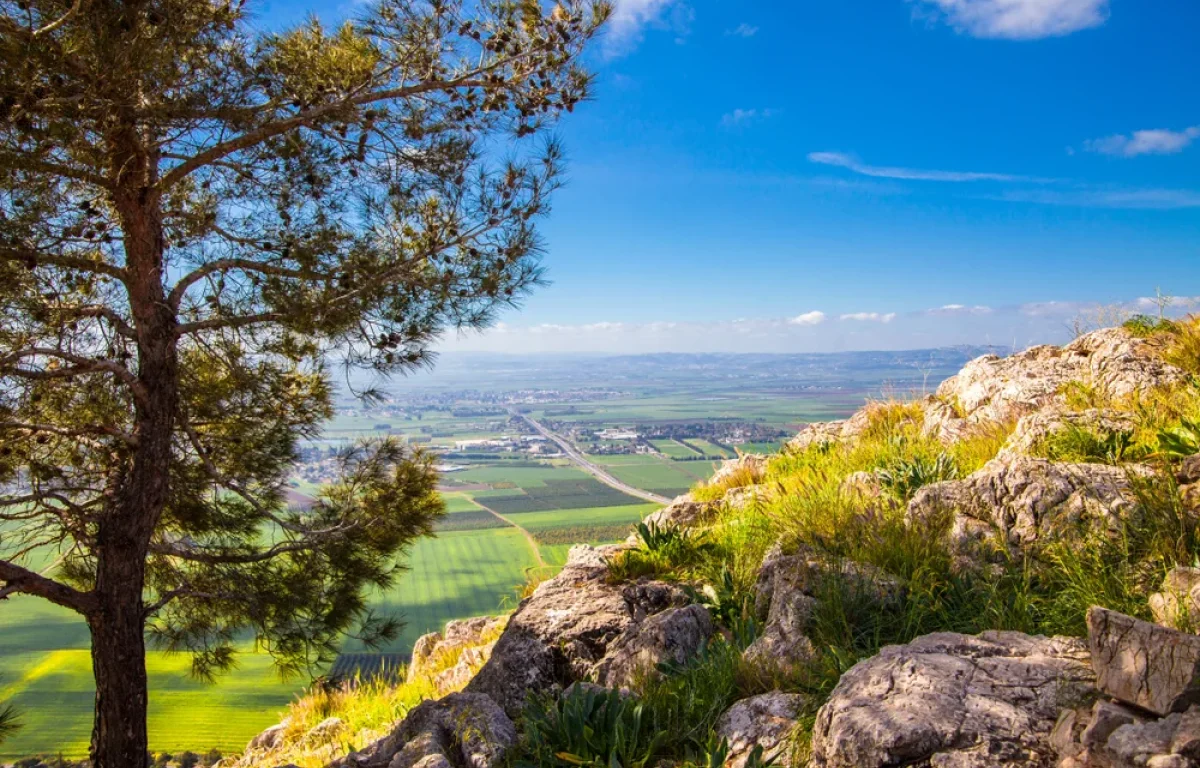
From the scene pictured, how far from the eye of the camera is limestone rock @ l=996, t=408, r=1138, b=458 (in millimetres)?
4848

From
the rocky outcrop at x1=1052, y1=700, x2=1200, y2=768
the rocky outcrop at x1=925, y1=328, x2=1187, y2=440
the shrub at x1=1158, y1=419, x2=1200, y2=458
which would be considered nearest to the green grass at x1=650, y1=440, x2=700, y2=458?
the rocky outcrop at x1=925, y1=328, x2=1187, y2=440

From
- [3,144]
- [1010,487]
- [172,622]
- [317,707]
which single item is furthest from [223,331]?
[1010,487]

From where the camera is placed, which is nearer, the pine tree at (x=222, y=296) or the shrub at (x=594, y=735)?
the shrub at (x=594, y=735)

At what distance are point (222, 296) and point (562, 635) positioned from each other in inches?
154

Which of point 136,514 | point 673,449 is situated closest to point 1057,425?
point 136,514

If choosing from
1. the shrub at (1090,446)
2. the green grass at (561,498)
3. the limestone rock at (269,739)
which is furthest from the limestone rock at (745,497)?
the green grass at (561,498)

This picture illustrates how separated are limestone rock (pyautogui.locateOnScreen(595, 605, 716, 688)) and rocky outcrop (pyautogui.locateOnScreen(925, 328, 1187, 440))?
3.57 m

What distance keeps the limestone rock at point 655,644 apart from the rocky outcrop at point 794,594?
399 mm

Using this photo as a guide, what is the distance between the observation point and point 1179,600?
2887 mm

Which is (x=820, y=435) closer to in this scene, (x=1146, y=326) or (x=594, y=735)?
(x=1146, y=326)

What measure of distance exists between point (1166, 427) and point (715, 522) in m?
3.48

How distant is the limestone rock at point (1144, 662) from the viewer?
2.15 metres

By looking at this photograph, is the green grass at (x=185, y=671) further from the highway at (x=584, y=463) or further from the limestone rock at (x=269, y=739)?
the highway at (x=584, y=463)

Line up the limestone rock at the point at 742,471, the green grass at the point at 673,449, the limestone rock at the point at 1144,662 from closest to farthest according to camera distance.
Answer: the limestone rock at the point at 1144,662, the limestone rock at the point at 742,471, the green grass at the point at 673,449
